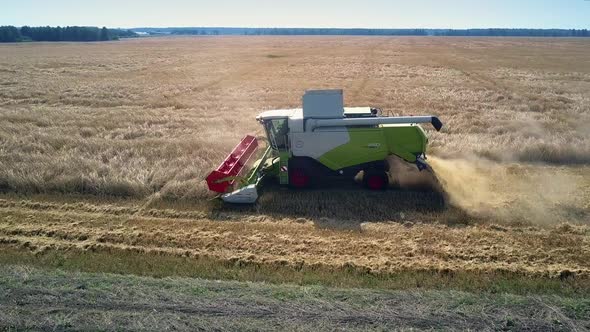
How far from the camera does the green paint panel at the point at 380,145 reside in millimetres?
10484

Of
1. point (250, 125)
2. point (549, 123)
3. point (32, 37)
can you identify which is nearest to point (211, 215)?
point (250, 125)

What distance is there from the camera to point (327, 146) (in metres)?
10.6

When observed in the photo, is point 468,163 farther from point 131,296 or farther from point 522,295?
point 131,296

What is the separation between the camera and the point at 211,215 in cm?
996

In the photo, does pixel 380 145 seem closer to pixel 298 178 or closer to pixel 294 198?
pixel 298 178

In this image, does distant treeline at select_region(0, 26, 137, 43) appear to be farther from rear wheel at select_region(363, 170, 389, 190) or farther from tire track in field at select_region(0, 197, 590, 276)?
rear wheel at select_region(363, 170, 389, 190)

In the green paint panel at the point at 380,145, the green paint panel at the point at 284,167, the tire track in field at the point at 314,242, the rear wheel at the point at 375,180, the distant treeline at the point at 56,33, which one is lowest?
the tire track in field at the point at 314,242

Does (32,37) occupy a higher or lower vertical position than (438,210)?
higher

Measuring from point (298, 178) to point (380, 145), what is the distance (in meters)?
2.08

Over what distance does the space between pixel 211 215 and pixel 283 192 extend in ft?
6.47

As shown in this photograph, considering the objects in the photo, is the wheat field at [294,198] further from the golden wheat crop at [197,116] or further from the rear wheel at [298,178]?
the rear wheel at [298,178]

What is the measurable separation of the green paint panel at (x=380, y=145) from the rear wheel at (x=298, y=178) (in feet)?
2.08

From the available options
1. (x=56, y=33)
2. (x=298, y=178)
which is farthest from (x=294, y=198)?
(x=56, y=33)

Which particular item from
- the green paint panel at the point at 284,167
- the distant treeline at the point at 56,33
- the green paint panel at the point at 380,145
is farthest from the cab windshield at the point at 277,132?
the distant treeline at the point at 56,33
